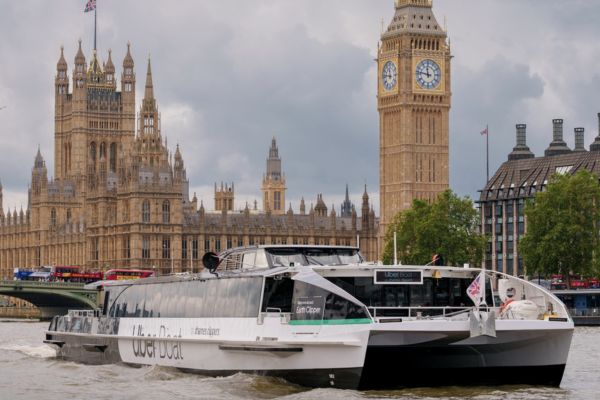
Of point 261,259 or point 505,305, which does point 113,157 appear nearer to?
point 261,259

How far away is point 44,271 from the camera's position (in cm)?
14325

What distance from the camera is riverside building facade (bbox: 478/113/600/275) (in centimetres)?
12731

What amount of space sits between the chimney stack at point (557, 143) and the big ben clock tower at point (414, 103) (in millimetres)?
14138

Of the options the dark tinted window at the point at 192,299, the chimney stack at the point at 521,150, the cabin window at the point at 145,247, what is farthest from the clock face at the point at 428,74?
the dark tinted window at the point at 192,299

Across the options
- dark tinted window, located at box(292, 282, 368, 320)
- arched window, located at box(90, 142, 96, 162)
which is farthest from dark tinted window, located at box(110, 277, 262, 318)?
arched window, located at box(90, 142, 96, 162)

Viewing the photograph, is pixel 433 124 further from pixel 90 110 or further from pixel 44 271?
pixel 90 110

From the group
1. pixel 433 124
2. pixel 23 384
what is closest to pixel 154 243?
pixel 433 124

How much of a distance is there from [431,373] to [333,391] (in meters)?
2.49

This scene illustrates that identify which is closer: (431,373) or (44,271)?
(431,373)

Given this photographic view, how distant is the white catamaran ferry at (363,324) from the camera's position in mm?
38312

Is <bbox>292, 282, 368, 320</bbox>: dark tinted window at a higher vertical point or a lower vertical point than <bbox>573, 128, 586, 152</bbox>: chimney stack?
lower

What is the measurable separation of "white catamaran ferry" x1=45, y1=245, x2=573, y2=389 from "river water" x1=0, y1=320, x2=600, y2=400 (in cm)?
29

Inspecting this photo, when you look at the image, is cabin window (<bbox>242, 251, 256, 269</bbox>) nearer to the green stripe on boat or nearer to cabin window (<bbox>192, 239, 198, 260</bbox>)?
the green stripe on boat

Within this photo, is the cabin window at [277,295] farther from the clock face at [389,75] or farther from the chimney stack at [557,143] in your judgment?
the clock face at [389,75]
